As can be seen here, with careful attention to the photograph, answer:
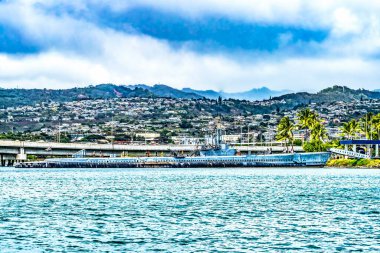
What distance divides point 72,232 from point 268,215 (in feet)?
54.7

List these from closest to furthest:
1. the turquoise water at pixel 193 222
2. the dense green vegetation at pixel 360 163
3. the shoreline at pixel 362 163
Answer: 1. the turquoise water at pixel 193 222
2. the shoreline at pixel 362 163
3. the dense green vegetation at pixel 360 163

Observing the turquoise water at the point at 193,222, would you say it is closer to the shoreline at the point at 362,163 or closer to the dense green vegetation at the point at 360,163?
the shoreline at the point at 362,163

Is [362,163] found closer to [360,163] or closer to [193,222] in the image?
[360,163]

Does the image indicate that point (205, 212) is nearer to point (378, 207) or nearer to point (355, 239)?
point (378, 207)

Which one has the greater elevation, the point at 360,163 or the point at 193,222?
the point at 360,163

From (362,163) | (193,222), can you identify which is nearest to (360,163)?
(362,163)

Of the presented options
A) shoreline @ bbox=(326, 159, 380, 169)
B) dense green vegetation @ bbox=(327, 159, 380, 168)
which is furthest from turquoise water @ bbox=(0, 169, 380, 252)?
dense green vegetation @ bbox=(327, 159, 380, 168)

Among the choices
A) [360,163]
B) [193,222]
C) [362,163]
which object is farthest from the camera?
[360,163]

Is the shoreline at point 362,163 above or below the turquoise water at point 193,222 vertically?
above

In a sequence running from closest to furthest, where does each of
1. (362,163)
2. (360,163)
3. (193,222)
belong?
(193,222) → (362,163) → (360,163)

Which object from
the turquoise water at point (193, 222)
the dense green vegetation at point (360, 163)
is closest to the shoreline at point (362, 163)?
the dense green vegetation at point (360, 163)

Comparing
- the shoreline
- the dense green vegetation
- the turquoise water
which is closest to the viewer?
the turquoise water

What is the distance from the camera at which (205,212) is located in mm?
67750

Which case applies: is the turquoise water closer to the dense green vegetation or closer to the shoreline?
the shoreline
